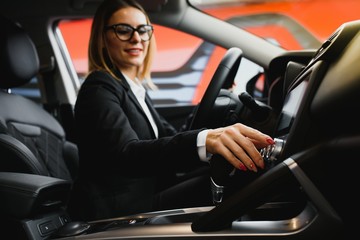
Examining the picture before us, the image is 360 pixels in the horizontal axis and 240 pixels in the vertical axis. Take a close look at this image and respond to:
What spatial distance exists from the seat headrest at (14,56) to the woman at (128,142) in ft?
1.02

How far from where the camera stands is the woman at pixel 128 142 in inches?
33.1

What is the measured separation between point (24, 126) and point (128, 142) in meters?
0.82

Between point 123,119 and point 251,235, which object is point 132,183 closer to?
point 123,119

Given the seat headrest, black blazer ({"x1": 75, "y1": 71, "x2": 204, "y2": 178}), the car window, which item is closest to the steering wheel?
black blazer ({"x1": 75, "y1": 71, "x2": 204, "y2": 178})

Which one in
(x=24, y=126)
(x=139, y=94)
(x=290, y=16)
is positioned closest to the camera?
(x=139, y=94)

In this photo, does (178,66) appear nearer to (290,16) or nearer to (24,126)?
(290,16)

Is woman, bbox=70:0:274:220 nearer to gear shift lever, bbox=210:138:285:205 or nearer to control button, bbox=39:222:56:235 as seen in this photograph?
gear shift lever, bbox=210:138:285:205

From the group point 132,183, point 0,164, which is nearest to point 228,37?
point 132,183

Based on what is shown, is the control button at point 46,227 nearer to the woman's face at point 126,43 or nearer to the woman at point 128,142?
the woman at point 128,142

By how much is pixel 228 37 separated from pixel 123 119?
3.57 feet

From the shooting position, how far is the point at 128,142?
1.11 metres

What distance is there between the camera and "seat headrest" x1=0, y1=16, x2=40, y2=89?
161 centimetres

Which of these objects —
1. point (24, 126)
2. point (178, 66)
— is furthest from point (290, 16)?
point (24, 126)

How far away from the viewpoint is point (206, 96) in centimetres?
130
